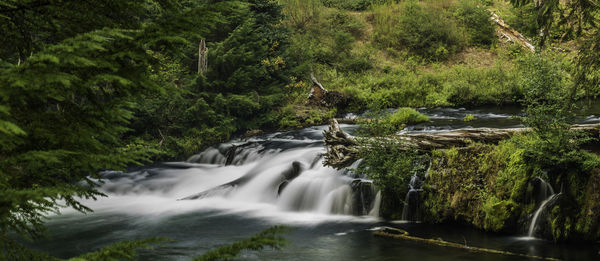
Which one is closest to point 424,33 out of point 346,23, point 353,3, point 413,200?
point 346,23

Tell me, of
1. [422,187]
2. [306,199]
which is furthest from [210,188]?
[422,187]

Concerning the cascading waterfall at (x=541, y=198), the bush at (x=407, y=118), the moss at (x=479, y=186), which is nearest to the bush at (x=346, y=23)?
the bush at (x=407, y=118)

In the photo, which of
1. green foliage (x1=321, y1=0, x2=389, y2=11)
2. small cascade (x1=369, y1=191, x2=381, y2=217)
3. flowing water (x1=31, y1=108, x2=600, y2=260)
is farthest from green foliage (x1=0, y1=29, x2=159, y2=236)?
green foliage (x1=321, y1=0, x2=389, y2=11)

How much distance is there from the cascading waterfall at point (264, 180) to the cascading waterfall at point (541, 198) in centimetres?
281

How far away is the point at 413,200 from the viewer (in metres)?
8.31

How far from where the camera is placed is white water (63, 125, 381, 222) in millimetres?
9492

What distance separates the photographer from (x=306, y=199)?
388 inches

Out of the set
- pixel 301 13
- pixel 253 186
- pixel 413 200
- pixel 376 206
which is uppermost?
pixel 301 13

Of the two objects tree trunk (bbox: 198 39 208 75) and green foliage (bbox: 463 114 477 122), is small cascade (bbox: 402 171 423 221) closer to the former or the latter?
green foliage (bbox: 463 114 477 122)

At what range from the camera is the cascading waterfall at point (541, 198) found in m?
6.82

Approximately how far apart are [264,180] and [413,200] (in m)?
4.50

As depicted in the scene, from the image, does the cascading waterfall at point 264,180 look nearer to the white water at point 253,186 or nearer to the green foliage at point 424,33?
the white water at point 253,186

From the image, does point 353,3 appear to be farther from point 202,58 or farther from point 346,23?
point 202,58

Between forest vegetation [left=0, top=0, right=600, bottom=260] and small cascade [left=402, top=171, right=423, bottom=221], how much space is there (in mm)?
224
